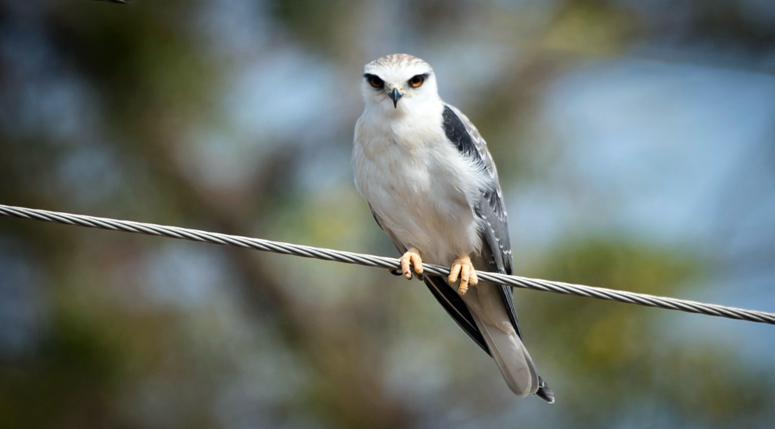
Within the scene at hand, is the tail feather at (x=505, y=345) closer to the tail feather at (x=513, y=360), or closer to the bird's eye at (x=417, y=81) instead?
the tail feather at (x=513, y=360)

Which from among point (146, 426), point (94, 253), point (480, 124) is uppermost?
point (480, 124)

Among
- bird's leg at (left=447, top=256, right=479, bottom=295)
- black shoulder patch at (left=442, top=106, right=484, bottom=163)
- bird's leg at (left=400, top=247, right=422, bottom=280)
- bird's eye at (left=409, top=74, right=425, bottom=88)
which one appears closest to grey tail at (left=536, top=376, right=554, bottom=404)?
bird's leg at (left=447, top=256, right=479, bottom=295)

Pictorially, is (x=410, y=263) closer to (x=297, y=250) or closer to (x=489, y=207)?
(x=489, y=207)

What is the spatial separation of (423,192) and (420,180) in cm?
5

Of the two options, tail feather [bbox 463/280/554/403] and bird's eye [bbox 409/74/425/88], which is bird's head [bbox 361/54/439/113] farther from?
tail feather [bbox 463/280/554/403]

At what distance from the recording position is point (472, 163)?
325 centimetres

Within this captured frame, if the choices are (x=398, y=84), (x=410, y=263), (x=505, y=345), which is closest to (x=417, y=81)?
(x=398, y=84)

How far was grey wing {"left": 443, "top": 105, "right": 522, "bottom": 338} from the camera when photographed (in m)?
3.28

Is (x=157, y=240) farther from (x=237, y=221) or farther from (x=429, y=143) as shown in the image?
(x=429, y=143)

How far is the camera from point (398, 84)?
3377 mm

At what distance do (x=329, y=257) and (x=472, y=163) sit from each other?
1.04 m

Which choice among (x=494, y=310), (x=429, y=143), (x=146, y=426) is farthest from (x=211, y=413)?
(x=429, y=143)

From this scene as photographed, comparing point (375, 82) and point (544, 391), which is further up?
point (375, 82)

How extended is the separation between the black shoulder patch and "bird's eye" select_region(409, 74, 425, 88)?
191 millimetres
